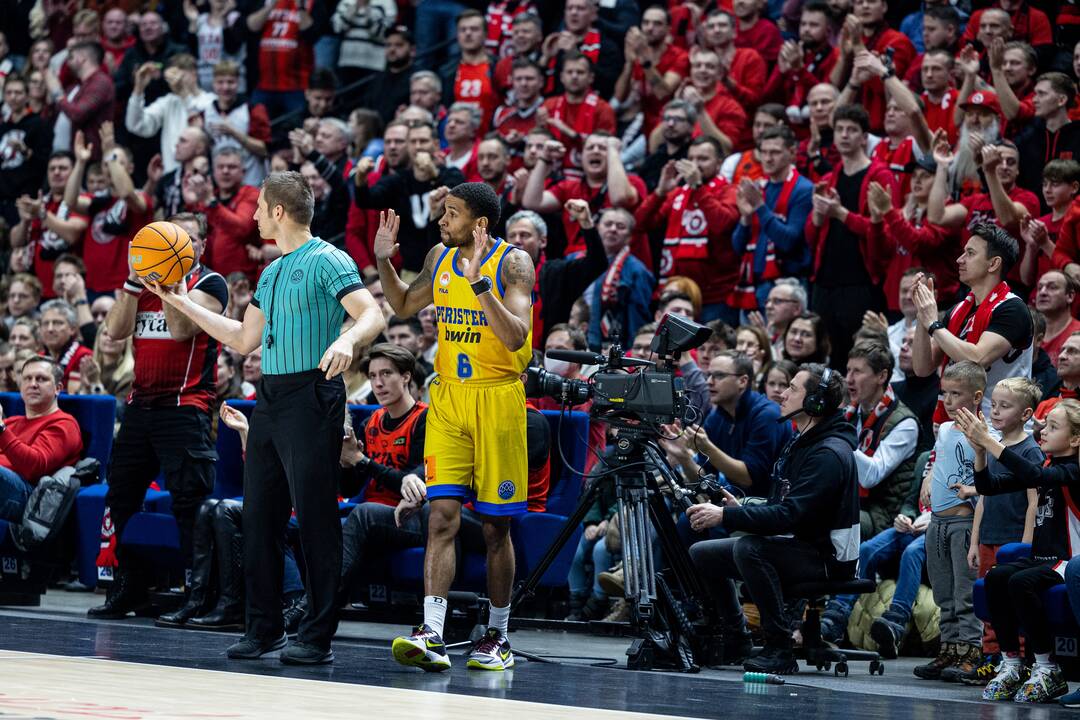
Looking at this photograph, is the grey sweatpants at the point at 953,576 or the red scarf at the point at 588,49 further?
the red scarf at the point at 588,49

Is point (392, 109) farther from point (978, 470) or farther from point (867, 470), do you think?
point (978, 470)

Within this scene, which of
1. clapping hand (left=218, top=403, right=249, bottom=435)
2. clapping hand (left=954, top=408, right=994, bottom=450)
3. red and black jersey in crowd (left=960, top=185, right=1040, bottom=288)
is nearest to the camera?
clapping hand (left=954, top=408, right=994, bottom=450)

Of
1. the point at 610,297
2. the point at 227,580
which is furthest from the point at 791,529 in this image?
the point at 610,297

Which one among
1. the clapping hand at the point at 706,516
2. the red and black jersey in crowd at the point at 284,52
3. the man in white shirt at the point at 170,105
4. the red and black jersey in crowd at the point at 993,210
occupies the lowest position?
the clapping hand at the point at 706,516

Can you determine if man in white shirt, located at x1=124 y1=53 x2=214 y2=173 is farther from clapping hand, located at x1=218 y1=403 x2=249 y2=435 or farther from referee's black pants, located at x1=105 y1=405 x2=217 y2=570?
clapping hand, located at x1=218 y1=403 x2=249 y2=435

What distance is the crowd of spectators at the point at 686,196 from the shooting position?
26.6ft

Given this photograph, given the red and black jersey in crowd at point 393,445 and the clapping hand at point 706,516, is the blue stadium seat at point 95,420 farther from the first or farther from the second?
the clapping hand at point 706,516

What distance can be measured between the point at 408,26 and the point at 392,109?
176cm

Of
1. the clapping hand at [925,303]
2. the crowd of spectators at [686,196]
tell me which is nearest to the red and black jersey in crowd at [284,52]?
the crowd of spectators at [686,196]

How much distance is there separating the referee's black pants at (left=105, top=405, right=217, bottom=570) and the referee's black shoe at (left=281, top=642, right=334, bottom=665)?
199 cm

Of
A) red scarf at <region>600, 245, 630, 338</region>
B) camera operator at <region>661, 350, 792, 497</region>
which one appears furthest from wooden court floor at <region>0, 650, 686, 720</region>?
red scarf at <region>600, 245, 630, 338</region>

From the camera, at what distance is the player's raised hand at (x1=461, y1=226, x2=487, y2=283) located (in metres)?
6.59

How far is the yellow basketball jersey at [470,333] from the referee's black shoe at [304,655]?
1.30 m

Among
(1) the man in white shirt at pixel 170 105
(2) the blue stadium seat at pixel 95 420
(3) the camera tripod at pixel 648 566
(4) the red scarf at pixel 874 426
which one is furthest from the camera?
(1) the man in white shirt at pixel 170 105
